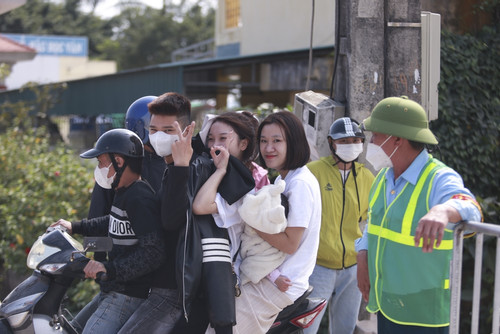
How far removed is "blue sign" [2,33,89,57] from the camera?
48125mm

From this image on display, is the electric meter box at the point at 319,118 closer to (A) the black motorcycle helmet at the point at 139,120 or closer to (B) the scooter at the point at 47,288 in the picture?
(A) the black motorcycle helmet at the point at 139,120

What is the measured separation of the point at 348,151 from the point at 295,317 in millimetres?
1503

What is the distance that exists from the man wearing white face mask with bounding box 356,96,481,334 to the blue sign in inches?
1871

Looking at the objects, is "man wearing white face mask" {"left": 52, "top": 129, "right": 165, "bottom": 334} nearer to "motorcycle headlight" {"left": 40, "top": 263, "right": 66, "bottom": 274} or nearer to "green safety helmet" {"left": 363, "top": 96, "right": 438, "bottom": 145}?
"motorcycle headlight" {"left": 40, "top": 263, "right": 66, "bottom": 274}

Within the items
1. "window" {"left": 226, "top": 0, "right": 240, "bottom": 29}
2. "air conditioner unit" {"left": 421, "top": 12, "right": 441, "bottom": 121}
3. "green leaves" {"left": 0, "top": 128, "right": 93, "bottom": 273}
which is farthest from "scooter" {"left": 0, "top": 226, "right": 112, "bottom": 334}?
"window" {"left": 226, "top": 0, "right": 240, "bottom": 29}

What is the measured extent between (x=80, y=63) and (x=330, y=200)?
45.9m

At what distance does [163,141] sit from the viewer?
330 cm

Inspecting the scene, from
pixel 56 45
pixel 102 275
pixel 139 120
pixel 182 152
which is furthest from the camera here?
pixel 56 45

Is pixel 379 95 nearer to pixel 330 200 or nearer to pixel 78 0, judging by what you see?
pixel 330 200

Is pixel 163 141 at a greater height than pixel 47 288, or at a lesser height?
greater

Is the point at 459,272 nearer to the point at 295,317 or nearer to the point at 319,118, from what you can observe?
the point at 295,317

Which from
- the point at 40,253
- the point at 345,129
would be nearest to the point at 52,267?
the point at 40,253

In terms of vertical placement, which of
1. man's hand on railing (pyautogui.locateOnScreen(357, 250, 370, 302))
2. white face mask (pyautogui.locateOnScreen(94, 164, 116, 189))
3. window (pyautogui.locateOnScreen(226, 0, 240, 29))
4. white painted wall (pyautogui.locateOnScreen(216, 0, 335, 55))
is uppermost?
window (pyautogui.locateOnScreen(226, 0, 240, 29))

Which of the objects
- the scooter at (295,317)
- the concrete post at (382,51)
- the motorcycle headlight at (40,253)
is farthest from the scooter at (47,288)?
the concrete post at (382,51)
